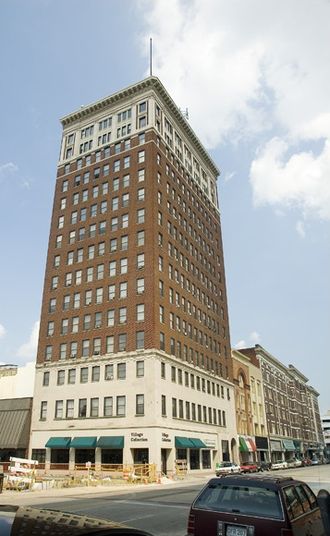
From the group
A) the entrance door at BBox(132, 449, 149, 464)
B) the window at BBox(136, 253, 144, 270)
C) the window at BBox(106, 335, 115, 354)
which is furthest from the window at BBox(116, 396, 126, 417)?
the window at BBox(136, 253, 144, 270)

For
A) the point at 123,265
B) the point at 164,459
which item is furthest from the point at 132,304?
the point at 164,459

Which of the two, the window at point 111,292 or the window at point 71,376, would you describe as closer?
the window at point 71,376

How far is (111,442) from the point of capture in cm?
4647

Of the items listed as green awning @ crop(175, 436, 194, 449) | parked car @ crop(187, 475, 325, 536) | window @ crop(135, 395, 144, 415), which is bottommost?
parked car @ crop(187, 475, 325, 536)

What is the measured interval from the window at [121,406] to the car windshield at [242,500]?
4207cm

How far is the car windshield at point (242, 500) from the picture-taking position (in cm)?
713

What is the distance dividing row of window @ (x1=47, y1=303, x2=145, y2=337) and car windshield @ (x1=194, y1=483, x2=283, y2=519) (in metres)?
43.2

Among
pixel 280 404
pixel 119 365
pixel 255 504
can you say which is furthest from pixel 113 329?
pixel 280 404

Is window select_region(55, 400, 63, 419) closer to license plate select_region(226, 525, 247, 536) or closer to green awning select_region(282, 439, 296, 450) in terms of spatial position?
license plate select_region(226, 525, 247, 536)

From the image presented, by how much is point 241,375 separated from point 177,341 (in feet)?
105

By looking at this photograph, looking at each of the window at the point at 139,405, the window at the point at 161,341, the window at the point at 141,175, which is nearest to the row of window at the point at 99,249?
the window at the point at 141,175

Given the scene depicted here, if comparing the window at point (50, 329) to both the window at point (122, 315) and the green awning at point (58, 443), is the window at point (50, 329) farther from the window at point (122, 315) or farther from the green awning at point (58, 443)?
the green awning at point (58, 443)

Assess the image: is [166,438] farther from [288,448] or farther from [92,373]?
[288,448]

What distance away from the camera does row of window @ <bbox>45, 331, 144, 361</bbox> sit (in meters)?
50.7
